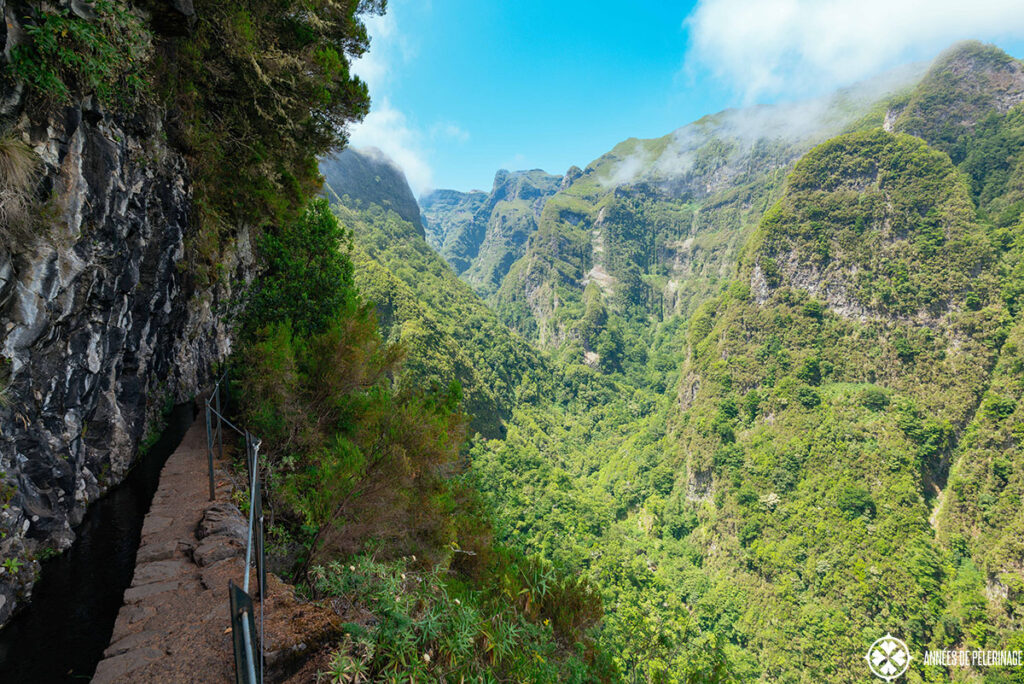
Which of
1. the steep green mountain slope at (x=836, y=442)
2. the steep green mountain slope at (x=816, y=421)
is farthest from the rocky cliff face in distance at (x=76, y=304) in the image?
the steep green mountain slope at (x=836, y=442)

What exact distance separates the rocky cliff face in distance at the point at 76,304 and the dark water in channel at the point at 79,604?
0.22 meters

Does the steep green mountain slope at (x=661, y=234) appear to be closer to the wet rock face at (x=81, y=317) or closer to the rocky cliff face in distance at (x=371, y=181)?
the rocky cliff face in distance at (x=371, y=181)

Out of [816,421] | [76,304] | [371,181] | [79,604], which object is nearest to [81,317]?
[76,304]

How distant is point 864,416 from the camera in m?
56.0

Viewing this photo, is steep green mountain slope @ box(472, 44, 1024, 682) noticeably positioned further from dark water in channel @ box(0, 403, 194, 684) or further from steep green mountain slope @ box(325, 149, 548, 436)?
dark water in channel @ box(0, 403, 194, 684)

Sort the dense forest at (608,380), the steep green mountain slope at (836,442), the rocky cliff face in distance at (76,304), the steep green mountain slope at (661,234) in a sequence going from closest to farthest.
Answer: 1. the rocky cliff face in distance at (76,304)
2. the dense forest at (608,380)
3. the steep green mountain slope at (836,442)
4. the steep green mountain slope at (661,234)

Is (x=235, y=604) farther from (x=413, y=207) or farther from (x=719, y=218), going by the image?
(x=719, y=218)

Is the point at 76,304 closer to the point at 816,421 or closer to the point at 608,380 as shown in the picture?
the point at 816,421

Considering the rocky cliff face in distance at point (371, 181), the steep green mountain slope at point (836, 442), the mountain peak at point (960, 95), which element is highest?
the mountain peak at point (960, 95)

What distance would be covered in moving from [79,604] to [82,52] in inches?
238

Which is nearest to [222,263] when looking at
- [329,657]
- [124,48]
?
[124,48]

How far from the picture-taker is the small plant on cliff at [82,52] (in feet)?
12.9

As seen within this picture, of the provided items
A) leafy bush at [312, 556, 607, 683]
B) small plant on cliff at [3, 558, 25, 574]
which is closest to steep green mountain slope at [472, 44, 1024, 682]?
leafy bush at [312, 556, 607, 683]

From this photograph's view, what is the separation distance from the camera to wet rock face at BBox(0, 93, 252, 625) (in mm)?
4328
